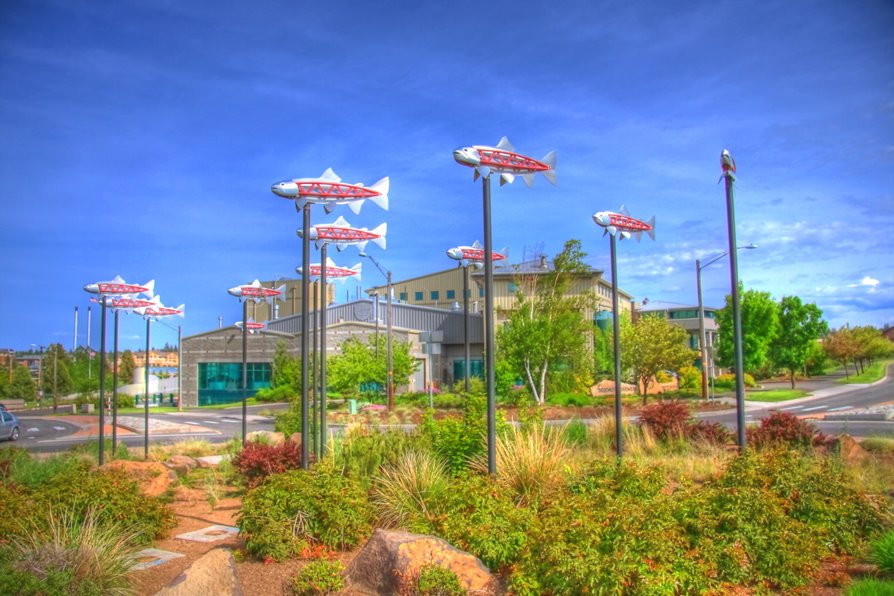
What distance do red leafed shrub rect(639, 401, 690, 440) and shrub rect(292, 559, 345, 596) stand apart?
30.3 feet

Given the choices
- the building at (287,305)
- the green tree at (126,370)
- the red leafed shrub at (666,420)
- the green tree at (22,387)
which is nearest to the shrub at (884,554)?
the red leafed shrub at (666,420)

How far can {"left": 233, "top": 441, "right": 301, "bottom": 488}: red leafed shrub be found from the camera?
11180 mm

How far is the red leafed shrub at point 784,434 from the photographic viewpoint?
39.5ft

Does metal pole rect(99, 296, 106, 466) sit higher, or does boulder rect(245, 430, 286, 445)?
metal pole rect(99, 296, 106, 466)

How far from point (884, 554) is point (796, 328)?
138 feet

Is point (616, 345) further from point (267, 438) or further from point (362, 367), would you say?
point (362, 367)

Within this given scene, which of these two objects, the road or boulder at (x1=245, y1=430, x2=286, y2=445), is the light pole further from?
the road

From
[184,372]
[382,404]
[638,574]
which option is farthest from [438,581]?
[184,372]

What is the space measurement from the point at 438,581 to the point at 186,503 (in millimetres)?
7035

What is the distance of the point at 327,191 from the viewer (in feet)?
35.1

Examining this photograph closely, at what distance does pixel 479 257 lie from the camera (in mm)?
15625

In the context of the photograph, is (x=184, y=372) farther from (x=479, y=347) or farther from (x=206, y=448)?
(x=206, y=448)

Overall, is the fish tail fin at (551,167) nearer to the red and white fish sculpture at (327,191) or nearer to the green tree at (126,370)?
the red and white fish sculpture at (327,191)

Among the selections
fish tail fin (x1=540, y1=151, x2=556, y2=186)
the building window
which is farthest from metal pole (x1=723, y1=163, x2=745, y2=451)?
the building window
